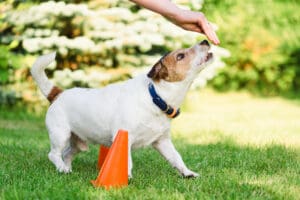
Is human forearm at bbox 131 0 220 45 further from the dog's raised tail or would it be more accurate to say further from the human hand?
the dog's raised tail

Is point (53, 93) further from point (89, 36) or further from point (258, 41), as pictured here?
point (258, 41)

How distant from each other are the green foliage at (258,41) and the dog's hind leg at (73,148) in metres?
7.20

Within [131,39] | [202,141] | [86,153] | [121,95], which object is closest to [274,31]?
[131,39]

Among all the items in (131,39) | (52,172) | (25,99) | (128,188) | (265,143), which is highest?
(128,188)

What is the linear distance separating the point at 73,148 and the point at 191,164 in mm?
910

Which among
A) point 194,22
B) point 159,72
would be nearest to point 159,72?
point 159,72

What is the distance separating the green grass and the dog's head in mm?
670

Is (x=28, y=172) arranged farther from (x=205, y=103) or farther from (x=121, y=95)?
(x=205, y=103)

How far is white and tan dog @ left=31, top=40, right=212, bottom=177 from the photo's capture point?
414 cm

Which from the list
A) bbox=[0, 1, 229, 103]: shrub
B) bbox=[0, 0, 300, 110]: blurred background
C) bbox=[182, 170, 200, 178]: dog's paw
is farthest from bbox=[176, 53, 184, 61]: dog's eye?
bbox=[0, 1, 229, 103]: shrub

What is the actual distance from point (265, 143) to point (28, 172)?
2359mm

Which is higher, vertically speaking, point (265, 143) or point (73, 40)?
point (265, 143)

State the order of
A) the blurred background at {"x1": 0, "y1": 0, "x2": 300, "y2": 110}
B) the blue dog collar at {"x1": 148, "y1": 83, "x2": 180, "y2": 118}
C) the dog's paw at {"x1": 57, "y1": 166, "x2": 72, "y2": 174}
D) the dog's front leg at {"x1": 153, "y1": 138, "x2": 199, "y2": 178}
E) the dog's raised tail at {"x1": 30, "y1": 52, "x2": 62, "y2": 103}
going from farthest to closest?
the blurred background at {"x1": 0, "y1": 0, "x2": 300, "y2": 110} < the dog's raised tail at {"x1": 30, "y1": 52, "x2": 62, "y2": 103} < the dog's paw at {"x1": 57, "y1": 166, "x2": 72, "y2": 174} < the dog's front leg at {"x1": 153, "y1": 138, "x2": 199, "y2": 178} < the blue dog collar at {"x1": 148, "y1": 83, "x2": 180, "y2": 118}

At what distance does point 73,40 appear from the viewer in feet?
27.9
